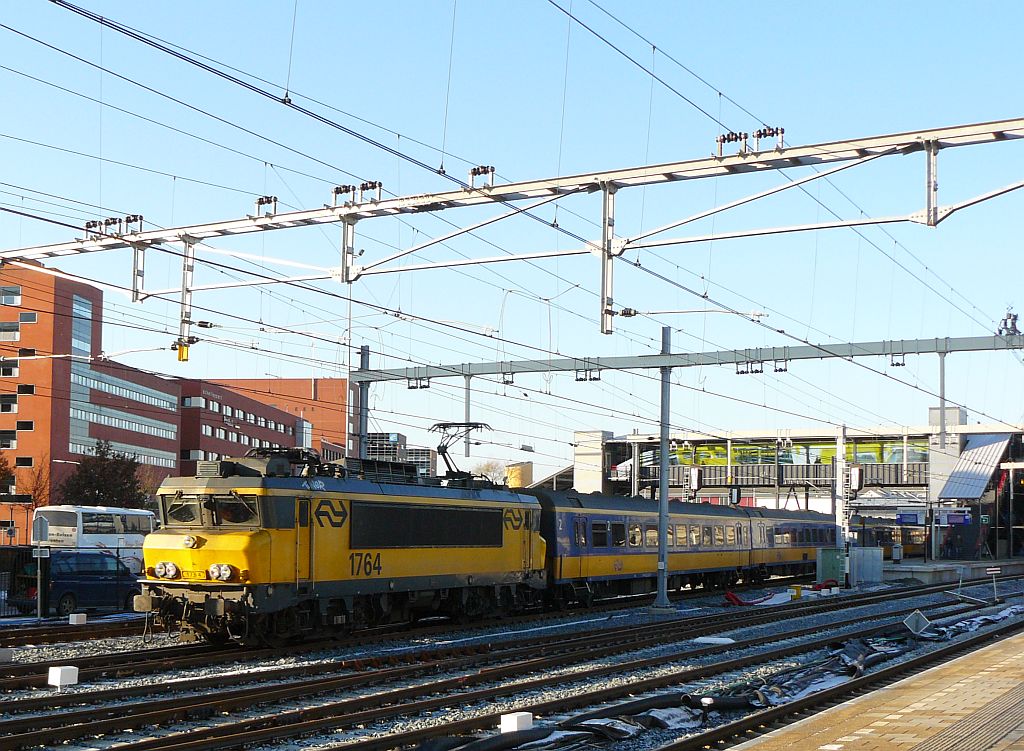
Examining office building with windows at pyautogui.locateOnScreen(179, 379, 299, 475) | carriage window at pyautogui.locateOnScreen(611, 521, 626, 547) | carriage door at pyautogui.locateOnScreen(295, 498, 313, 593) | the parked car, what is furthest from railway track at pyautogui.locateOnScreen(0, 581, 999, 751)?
Result: office building with windows at pyautogui.locateOnScreen(179, 379, 299, 475)

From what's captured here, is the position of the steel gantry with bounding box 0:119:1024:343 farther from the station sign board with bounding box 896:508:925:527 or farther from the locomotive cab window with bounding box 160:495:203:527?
the station sign board with bounding box 896:508:925:527

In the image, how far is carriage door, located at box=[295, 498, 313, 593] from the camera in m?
22.0

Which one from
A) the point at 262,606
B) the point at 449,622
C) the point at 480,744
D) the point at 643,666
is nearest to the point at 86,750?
the point at 480,744

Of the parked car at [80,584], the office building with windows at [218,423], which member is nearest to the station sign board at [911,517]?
the office building with windows at [218,423]

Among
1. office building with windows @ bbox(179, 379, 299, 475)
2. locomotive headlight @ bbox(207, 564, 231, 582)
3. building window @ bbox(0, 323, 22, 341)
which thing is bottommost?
locomotive headlight @ bbox(207, 564, 231, 582)

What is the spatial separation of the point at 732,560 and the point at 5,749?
35.3 meters

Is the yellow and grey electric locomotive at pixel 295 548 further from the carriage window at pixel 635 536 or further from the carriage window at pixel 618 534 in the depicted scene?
the carriage window at pixel 635 536

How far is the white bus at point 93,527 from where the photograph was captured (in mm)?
40750

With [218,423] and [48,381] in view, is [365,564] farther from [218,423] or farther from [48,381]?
[218,423]

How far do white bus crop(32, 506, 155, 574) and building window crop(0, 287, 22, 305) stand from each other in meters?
48.2

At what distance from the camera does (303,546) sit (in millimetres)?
22141

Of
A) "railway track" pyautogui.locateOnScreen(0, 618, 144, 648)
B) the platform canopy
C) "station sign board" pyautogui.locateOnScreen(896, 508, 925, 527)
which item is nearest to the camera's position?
"railway track" pyautogui.locateOnScreen(0, 618, 144, 648)

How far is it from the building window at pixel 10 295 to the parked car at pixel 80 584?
59.3 metres

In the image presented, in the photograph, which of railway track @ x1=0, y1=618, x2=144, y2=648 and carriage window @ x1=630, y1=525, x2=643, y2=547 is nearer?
railway track @ x1=0, y1=618, x2=144, y2=648
